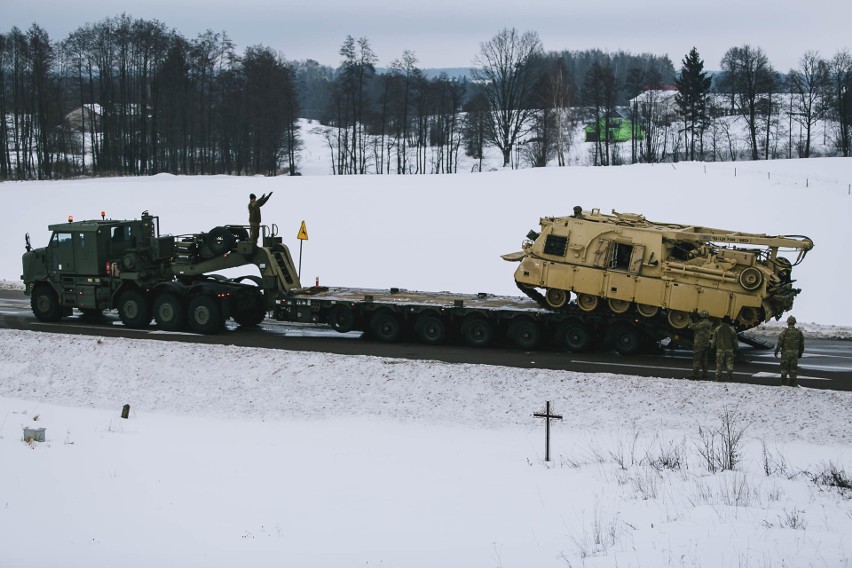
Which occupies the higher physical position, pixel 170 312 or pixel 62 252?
pixel 62 252

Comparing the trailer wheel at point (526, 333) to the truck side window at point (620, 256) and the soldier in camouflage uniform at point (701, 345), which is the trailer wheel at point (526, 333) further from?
the soldier in camouflage uniform at point (701, 345)

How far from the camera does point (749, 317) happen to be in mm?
18312

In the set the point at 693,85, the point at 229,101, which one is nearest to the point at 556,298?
the point at 693,85

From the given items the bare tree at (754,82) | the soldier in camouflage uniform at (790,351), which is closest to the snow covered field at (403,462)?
the soldier in camouflage uniform at (790,351)

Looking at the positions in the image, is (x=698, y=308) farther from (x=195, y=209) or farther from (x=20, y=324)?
(x=195, y=209)

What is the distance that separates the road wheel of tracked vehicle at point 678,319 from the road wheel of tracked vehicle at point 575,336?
1.86m

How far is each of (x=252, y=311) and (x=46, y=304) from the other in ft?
19.1

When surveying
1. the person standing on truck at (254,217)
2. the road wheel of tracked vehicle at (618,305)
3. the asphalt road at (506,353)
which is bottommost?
the asphalt road at (506,353)

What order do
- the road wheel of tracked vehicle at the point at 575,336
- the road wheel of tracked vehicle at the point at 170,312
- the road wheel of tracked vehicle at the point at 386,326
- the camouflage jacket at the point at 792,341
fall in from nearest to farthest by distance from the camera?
the camouflage jacket at the point at 792,341 → the road wheel of tracked vehicle at the point at 575,336 → the road wheel of tracked vehicle at the point at 386,326 → the road wheel of tracked vehicle at the point at 170,312

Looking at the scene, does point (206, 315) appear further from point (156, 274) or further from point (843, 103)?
point (843, 103)

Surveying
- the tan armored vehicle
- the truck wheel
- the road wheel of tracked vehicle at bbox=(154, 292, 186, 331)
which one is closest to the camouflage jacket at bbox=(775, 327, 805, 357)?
the tan armored vehicle

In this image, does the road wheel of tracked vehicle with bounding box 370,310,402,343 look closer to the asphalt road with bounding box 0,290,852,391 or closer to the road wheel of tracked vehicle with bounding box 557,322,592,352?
the asphalt road with bounding box 0,290,852,391

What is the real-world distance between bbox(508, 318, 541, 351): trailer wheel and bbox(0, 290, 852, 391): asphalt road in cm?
26

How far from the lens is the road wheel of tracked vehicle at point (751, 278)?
704 inches
